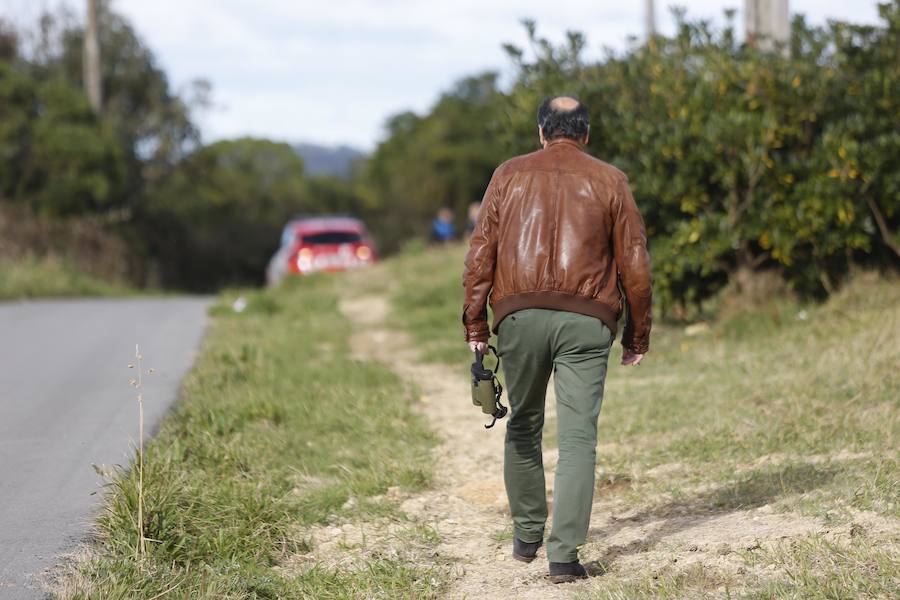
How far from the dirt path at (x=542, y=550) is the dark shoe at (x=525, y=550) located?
29 mm

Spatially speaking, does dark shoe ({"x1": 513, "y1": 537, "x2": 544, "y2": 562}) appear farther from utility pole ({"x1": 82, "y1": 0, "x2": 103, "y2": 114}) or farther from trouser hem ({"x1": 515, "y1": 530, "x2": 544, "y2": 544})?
utility pole ({"x1": 82, "y1": 0, "x2": 103, "y2": 114})

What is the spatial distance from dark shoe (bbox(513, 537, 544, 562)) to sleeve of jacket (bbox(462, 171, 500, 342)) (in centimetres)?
97

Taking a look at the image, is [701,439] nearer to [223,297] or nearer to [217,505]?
[217,505]

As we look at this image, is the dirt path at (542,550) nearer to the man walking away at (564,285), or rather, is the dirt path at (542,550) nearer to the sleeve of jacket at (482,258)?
the man walking away at (564,285)

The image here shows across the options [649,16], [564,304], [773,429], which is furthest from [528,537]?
[649,16]

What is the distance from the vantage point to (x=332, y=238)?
21016mm

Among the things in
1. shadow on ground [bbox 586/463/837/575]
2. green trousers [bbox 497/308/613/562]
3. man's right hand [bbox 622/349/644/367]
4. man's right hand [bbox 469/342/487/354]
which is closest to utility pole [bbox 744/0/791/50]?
shadow on ground [bbox 586/463/837/575]

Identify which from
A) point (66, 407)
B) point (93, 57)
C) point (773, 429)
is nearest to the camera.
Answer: point (773, 429)

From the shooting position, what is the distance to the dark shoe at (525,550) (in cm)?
505

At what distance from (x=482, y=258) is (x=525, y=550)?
1262 mm

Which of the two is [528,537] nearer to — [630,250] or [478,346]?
[478,346]

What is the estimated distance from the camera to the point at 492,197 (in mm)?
4809

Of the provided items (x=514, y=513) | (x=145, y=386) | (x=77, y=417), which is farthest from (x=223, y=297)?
(x=514, y=513)

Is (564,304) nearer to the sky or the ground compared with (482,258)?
nearer to the ground
